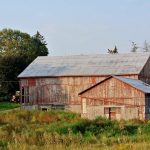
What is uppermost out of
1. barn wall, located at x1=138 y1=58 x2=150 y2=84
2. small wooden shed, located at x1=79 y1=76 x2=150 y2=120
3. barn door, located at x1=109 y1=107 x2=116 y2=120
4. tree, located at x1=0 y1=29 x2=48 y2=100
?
tree, located at x1=0 y1=29 x2=48 y2=100

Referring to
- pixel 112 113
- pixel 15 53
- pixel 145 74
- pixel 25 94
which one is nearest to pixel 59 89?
pixel 25 94

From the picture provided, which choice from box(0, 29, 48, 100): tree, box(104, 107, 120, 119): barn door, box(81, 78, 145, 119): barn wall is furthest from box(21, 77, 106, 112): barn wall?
box(0, 29, 48, 100): tree

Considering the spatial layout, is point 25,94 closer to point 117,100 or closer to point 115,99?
point 115,99

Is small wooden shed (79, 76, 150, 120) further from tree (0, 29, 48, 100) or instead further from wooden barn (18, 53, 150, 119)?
tree (0, 29, 48, 100)

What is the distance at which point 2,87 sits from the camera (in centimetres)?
6950

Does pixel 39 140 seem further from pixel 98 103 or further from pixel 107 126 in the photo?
pixel 98 103

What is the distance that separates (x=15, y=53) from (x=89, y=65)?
30.3m

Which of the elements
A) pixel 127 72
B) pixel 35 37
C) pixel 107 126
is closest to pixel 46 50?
pixel 35 37

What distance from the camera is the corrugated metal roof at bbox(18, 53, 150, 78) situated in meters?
49.2

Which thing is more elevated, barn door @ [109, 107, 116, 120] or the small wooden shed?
the small wooden shed

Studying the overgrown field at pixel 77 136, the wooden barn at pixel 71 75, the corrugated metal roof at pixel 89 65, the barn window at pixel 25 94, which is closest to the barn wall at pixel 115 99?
the wooden barn at pixel 71 75

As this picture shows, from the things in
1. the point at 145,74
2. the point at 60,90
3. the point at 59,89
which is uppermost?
the point at 145,74

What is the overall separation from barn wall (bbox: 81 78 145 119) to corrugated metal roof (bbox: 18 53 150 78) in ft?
21.5

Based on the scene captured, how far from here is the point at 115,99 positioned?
41.2 metres
